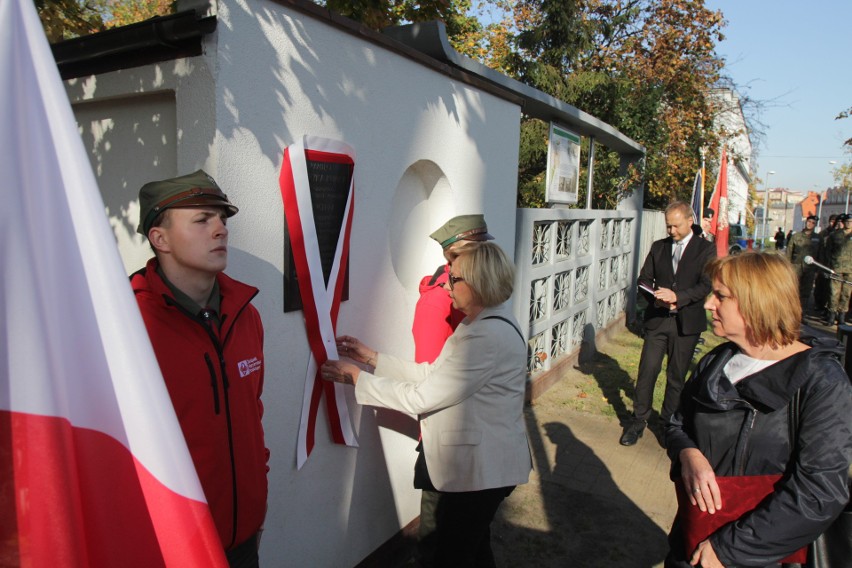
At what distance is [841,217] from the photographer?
12055mm

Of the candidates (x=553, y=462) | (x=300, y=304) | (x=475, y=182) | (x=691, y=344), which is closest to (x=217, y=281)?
(x=300, y=304)

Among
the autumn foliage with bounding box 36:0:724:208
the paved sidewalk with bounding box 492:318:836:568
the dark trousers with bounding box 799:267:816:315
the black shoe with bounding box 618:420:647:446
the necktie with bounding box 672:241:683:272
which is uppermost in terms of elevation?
the autumn foliage with bounding box 36:0:724:208

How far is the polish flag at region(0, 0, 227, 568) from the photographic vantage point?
2.98 feet

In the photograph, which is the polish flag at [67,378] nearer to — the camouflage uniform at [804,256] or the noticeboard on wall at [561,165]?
the noticeboard on wall at [561,165]

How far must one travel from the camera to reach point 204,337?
6.15 feet

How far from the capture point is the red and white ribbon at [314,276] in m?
2.68

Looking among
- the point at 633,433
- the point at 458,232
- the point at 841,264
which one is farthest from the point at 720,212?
the point at 458,232

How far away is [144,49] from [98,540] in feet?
6.95

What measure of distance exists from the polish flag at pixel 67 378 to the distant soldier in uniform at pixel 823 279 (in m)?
14.5

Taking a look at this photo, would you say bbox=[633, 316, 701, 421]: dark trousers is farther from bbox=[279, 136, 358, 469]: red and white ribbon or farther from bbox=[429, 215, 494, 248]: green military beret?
bbox=[279, 136, 358, 469]: red and white ribbon

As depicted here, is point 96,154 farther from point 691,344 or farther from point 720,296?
point 691,344

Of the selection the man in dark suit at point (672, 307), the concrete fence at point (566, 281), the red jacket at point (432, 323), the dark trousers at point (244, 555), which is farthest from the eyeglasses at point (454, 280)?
the concrete fence at point (566, 281)

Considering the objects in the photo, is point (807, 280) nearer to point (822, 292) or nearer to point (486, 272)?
point (822, 292)

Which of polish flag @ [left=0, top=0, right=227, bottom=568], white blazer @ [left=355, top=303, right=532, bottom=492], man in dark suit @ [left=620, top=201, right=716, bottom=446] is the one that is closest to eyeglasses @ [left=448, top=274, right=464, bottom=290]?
white blazer @ [left=355, top=303, right=532, bottom=492]
